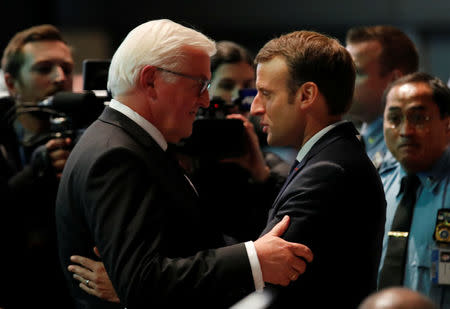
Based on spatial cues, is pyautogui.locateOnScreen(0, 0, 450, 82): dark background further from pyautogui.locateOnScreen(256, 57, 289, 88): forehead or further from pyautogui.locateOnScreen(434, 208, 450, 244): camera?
pyautogui.locateOnScreen(256, 57, 289, 88): forehead

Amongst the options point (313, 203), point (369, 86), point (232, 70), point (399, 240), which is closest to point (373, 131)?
point (369, 86)

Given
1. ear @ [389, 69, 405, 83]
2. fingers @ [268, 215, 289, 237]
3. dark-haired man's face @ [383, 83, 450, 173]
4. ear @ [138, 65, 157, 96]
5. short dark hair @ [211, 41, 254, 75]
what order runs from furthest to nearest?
short dark hair @ [211, 41, 254, 75] → ear @ [389, 69, 405, 83] → dark-haired man's face @ [383, 83, 450, 173] → ear @ [138, 65, 157, 96] → fingers @ [268, 215, 289, 237]

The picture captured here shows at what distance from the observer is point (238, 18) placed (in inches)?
271

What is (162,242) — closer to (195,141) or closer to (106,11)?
(195,141)

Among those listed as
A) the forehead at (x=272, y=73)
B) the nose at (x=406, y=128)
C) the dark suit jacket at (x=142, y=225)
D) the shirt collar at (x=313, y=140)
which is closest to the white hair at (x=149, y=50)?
the dark suit jacket at (x=142, y=225)

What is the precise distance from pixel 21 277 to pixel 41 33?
128 cm

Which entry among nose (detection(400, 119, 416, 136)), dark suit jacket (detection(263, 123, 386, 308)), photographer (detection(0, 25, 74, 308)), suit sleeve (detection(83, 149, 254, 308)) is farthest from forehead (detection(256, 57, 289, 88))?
photographer (detection(0, 25, 74, 308))

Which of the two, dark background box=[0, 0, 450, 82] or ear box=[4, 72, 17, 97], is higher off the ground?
dark background box=[0, 0, 450, 82]

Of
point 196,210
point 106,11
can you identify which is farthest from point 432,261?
point 106,11

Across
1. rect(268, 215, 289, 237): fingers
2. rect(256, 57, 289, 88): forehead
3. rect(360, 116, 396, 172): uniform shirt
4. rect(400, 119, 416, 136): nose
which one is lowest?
rect(360, 116, 396, 172): uniform shirt

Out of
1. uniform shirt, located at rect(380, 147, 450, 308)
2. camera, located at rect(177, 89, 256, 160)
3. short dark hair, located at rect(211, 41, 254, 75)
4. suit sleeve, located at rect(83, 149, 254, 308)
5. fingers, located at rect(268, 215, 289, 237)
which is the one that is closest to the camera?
suit sleeve, located at rect(83, 149, 254, 308)

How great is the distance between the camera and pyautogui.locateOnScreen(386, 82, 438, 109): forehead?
7.97 ft

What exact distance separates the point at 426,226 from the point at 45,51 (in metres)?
2.10

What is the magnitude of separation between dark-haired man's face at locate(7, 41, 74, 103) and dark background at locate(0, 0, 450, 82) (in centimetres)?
342
